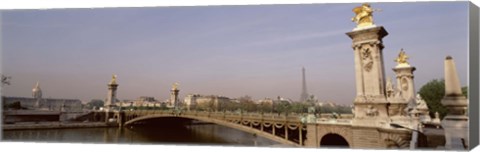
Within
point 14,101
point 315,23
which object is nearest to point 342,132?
point 315,23

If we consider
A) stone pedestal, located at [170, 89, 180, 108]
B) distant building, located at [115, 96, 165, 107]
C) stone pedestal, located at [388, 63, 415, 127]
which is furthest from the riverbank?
stone pedestal, located at [388, 63, 415, 127]

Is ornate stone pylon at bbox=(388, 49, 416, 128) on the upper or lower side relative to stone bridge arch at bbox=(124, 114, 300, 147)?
upper

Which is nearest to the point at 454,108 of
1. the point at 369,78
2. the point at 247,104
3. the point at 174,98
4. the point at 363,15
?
the point at 369,78

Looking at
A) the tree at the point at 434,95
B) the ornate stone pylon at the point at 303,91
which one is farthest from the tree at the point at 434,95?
the ornate stone pylon at the point at 303,91

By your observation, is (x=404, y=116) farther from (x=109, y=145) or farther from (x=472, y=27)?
(x=109, y=145)

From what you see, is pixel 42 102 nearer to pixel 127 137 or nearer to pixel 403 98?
pixel 127 137

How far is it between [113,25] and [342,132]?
4.65m

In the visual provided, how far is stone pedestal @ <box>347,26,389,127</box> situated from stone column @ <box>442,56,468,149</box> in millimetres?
1376

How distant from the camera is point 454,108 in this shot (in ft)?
16.4

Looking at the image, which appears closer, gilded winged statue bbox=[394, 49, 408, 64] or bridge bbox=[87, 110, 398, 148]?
gilded winged statue bbox=[394, 49, 408, 64]

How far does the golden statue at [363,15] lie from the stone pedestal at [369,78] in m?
0.10

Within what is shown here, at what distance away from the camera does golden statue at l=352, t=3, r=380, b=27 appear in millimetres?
7109

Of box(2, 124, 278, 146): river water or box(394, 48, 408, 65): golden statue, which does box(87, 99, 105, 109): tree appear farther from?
box(394, 48, 408, 65): golden statue

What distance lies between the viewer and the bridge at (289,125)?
25.1ft
